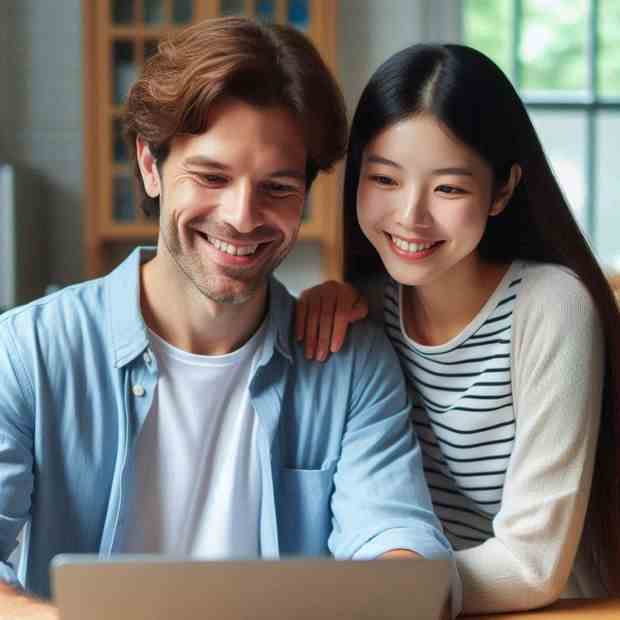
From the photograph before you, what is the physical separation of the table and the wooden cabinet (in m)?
3.06

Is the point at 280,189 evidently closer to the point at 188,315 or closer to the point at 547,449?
the point at 188,315

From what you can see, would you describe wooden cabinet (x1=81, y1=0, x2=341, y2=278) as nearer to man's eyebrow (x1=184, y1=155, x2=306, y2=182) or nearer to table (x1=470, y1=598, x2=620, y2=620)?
man's eyebrow (x1=184, y1=155, x2=306, y2=182)

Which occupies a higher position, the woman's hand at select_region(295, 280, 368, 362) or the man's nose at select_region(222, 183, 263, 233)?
the man's nose at select_region(222, 183, 263, 233)

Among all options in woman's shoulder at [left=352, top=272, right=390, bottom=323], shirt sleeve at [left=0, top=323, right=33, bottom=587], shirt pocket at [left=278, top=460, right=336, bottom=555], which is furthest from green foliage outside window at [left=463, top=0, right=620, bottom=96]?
shirt sleeve at [left=0, top=323, right=33, bottom=587]

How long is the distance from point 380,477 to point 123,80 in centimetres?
330

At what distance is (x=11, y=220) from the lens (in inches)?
154

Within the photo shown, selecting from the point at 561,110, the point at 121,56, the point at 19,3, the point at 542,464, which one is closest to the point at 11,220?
the point at 121,56

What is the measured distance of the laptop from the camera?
0.88 metres

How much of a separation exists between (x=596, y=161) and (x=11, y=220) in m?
2.88

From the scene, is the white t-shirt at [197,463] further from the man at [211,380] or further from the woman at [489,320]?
the woman at [489,320]

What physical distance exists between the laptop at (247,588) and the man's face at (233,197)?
54cm

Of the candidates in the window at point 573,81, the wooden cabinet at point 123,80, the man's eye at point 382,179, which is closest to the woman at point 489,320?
the man's eye at point 382,179

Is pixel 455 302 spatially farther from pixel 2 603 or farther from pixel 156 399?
pixel 2 603

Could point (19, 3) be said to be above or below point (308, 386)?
above
